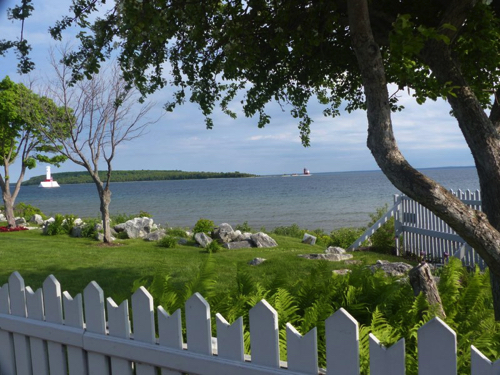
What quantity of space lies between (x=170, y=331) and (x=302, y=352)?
0.80 meters

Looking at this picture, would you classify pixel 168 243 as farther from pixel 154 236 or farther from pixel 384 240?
pixel 384 240

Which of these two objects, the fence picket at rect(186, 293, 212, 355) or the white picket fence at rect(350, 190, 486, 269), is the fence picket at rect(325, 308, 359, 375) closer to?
the fence picket at rect(186, 293, 212, 355)

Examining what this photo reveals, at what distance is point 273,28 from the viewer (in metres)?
5.75

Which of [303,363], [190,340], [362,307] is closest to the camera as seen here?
[303,363]

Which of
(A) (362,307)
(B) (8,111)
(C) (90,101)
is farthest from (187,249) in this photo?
(B) (8,111)

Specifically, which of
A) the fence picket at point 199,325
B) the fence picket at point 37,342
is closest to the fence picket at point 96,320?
the fence picket at point 37,342

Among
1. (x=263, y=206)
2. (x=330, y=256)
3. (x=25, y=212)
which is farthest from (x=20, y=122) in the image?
(x=263, y=206)

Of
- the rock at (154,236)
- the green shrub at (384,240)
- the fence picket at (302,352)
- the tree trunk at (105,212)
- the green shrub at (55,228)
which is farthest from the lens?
the green shrub at (55,228)

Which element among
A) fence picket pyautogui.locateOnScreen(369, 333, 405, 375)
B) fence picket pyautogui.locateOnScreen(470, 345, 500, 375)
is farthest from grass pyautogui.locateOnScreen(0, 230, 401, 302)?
fence picket pyautogui.locateOnScreen(470, 345, 500, 375)

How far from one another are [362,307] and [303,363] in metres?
1.88

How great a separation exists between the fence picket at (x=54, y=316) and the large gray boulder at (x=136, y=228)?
530 inches

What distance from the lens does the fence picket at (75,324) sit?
9.40 ft

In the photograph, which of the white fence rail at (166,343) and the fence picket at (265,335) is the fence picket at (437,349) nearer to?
the white fence rail at (166,343)

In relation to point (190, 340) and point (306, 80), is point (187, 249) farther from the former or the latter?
point (190, 340)
